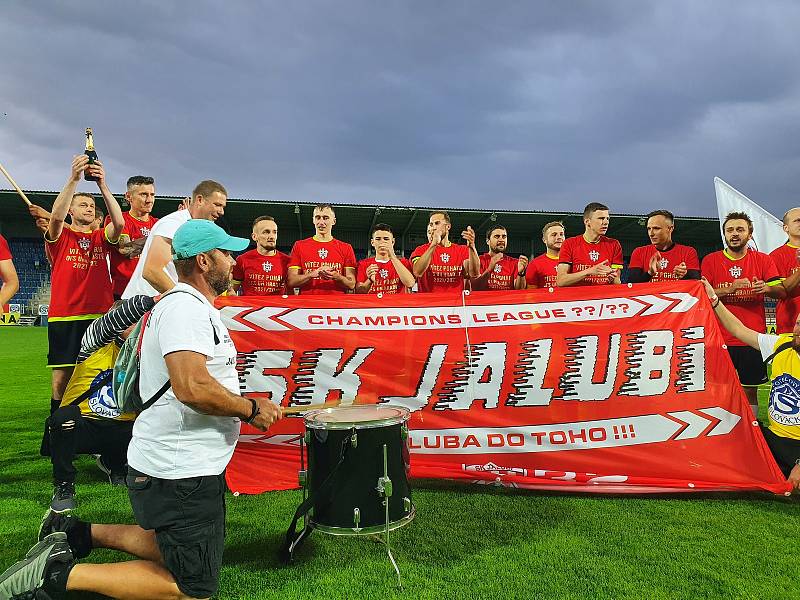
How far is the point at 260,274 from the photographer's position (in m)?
5.82

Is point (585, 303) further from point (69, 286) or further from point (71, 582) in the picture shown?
point (69, 286)

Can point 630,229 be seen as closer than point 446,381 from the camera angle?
No

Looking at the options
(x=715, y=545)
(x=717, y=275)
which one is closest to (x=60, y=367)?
(x=715, y=545)

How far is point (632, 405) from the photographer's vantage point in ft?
13.3

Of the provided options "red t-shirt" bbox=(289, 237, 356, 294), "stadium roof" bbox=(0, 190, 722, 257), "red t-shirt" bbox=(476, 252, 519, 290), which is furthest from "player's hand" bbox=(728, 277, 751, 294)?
"stadium roof" bbox=(0, 190, 722, 257)

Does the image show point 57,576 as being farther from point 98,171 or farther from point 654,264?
point 654,264

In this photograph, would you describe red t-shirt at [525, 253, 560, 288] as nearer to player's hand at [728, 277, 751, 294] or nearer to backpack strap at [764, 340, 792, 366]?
player's hand at [728, 277, 751, 294]

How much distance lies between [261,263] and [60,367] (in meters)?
2.13

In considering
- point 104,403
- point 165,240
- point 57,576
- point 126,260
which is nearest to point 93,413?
point 104,403

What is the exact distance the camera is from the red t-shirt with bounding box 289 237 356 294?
5766 millimetres

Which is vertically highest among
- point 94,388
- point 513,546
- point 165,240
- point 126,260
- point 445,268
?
point 165,240

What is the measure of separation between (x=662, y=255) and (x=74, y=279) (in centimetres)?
566

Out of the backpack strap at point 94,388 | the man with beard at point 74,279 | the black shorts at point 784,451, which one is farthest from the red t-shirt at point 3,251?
the black shorts at point 784,451

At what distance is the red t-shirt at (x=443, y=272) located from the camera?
20.6 feet
